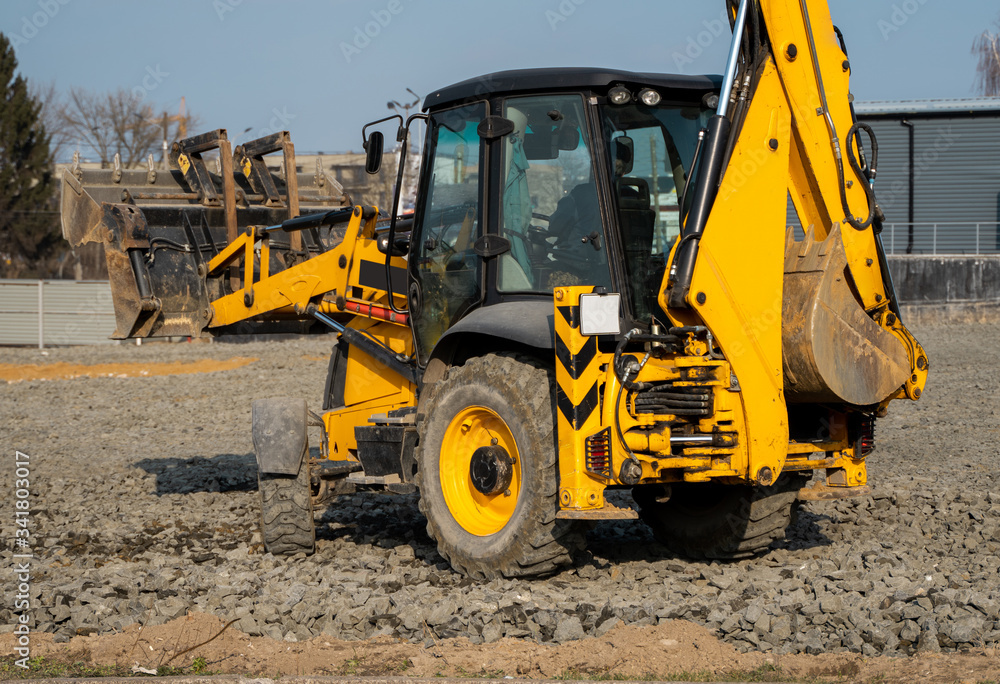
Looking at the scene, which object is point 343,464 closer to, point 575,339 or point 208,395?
point 575,339

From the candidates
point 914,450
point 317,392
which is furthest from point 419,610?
point 317,392

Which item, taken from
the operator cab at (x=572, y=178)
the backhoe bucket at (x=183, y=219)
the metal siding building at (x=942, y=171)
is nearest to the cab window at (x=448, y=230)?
the operator cab at (x=572, y=178)

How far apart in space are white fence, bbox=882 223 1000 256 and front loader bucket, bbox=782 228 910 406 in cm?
2868

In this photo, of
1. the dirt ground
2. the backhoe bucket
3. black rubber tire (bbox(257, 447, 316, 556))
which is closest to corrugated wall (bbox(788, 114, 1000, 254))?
the backhoe bucket

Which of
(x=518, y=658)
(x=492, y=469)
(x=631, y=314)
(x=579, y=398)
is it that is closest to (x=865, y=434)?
(x=631, y=314)

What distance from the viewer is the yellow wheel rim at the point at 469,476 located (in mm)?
5402

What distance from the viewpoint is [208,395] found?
17.4 meters

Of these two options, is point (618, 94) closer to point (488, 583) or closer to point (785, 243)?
point (785, 243)

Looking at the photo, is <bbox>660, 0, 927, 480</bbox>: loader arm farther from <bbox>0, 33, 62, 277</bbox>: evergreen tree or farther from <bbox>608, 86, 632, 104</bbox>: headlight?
<bbox>0, 33, 62, 277</bbox>: evergreen tree

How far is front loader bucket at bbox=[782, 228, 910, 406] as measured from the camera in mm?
4820

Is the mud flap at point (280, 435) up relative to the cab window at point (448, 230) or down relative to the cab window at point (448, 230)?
down

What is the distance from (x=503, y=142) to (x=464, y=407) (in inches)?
57.8

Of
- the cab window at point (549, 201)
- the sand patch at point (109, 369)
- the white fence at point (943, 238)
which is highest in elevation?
the white fence at point (943, 238)

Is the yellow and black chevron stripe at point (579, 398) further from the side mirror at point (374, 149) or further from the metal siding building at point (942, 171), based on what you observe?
the metal siding building at point (942, 171)
